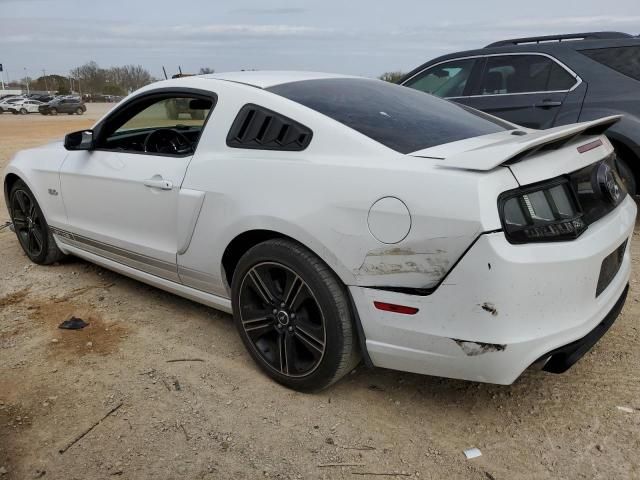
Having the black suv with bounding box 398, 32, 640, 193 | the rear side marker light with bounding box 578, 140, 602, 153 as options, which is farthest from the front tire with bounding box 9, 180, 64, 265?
the black suv with bounding box 398, 32, 640, 193

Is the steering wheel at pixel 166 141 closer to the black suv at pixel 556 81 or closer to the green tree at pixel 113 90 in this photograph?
the black suv at pixel 556 81

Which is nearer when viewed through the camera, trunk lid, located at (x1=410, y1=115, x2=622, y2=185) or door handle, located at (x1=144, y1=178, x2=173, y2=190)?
trunk lid, located at (x1=410, y1=115, x2=622, y2=185)

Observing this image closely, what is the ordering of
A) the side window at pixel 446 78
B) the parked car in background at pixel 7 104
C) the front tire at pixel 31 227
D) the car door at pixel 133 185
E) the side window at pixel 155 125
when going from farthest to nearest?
1. the parked car in background at pixel 7 104
2. the side window at pixel 446 78
3. the front tire at pixel 31 227
4. the side window at pixel 155 125
5. the car door at pixel 133 185

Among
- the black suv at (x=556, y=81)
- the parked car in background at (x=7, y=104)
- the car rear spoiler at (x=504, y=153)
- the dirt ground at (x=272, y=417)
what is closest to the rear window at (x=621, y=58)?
the black suv at (x=556, y=81)

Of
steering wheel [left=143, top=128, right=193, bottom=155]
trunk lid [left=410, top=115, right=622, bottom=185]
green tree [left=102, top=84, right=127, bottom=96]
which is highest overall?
trunk lid [left=410, top=115, right=622, bottom=185]

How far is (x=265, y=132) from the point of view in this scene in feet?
9.06

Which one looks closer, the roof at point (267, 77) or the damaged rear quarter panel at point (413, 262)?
the damaged rear quarter panel at point (413, 262)

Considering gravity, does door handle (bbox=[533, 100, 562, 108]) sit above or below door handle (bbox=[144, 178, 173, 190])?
below

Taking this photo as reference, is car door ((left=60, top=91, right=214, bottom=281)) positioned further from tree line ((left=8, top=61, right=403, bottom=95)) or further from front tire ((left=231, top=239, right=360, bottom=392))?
tree line ((left=8, top=61, right=403, bottom=95))

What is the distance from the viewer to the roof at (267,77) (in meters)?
3.02

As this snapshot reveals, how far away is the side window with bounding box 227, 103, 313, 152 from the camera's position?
2621mm

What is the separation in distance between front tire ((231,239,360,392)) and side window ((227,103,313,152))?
0.47 m

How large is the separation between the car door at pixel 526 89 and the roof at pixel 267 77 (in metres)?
2.89

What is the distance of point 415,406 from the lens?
264 cm
